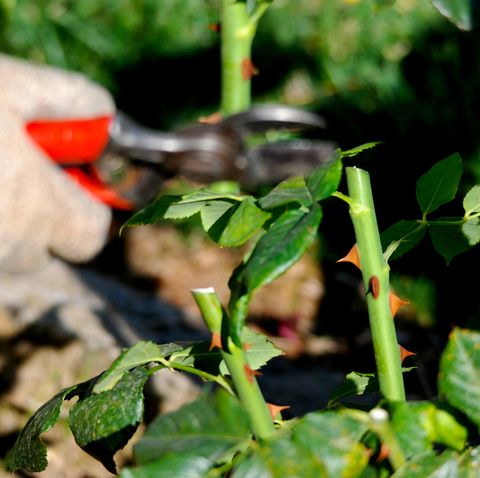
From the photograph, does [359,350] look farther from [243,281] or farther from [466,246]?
[243,281]

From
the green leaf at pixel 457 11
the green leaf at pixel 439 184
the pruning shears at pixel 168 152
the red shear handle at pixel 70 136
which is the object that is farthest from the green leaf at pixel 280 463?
the red shear handle at pixel 70 136

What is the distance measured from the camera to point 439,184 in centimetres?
72

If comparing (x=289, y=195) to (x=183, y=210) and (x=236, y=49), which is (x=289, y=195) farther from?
(x=236, y=49)

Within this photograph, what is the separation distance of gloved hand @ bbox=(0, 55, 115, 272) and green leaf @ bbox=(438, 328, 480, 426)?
4.78 ft

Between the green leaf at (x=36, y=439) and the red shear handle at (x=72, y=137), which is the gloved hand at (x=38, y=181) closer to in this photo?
the red shear handle at (x=72, y=137)

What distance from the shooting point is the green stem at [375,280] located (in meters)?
0.66

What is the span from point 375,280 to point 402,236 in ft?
0.27

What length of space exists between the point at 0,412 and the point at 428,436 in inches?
49.7

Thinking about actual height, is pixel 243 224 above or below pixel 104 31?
above

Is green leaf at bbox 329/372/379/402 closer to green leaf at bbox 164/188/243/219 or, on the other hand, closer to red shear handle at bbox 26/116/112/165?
green leaf at bbox 164/188/243/219

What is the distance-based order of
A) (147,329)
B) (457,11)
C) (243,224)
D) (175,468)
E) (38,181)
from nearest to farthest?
(175,468), (243,224), (457,11), (38,181), (147,329)

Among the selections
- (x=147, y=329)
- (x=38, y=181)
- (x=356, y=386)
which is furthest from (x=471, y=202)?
(x=147, y=329)

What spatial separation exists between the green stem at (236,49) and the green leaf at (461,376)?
0.79 metres

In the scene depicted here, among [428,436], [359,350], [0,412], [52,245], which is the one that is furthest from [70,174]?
[428,436]
